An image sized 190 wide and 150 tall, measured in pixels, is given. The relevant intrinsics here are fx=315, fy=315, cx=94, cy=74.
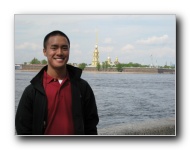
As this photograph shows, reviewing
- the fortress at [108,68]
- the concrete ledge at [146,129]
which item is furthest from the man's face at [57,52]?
the concrete ledge at [146,129]

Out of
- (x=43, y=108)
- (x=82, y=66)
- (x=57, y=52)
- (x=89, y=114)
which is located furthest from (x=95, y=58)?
(x=43, y=108)

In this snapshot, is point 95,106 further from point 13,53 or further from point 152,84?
point 13,53

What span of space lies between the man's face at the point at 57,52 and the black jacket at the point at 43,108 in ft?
0.23

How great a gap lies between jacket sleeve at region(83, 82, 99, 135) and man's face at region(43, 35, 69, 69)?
0.25m

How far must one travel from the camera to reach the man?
2086 millimetres

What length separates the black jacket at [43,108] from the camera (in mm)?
2033

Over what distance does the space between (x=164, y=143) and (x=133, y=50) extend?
2.41ft

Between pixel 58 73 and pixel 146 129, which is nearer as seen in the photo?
pixel 58 73

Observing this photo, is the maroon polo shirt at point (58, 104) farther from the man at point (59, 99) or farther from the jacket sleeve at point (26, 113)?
the jacket sleeve at point (26, 113)

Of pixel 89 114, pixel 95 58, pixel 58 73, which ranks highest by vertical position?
pixel 95 58

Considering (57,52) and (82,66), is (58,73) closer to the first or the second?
(57,52)

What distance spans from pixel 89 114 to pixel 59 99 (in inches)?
9.0

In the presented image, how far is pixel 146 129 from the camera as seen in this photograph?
238 cm
